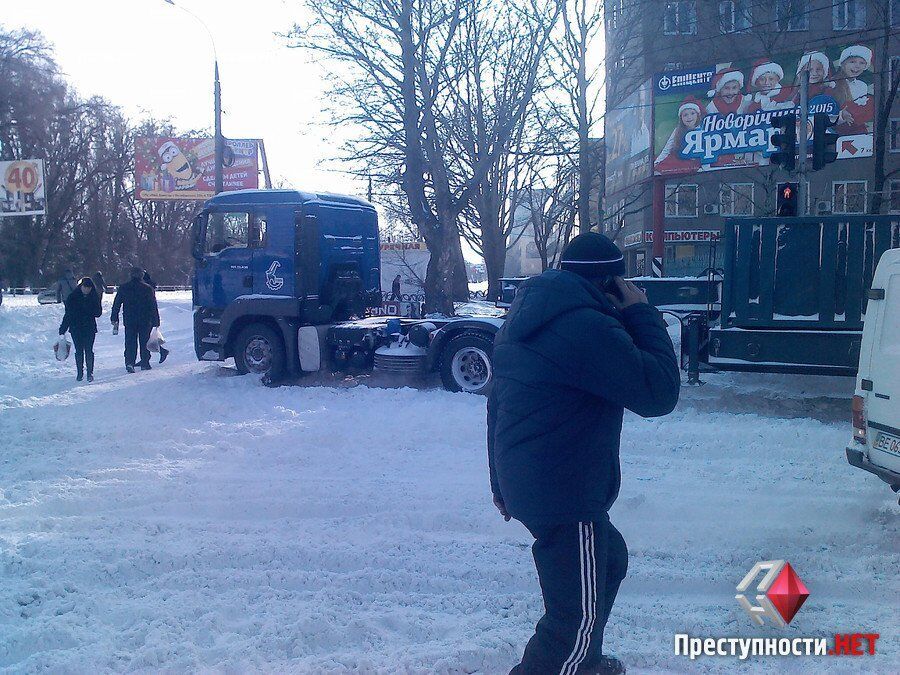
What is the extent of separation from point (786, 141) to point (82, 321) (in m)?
12.0

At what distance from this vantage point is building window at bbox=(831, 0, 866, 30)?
37291 mm

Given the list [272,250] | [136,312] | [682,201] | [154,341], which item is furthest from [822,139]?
[682,201]

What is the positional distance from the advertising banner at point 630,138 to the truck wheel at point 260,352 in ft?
62.2

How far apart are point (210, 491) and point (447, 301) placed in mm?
15809

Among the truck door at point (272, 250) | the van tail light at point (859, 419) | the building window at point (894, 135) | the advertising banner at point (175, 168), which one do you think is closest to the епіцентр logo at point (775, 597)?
the van tail light at point (859, 419)

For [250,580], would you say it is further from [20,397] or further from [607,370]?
[20,397]

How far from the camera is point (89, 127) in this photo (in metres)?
57.6

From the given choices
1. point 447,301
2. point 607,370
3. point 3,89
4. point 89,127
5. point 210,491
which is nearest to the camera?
point 607,370

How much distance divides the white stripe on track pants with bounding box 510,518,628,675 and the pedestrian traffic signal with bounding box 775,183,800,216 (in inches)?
420

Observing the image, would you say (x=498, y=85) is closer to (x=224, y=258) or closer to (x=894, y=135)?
(x=224, y=258)

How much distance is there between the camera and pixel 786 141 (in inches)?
502

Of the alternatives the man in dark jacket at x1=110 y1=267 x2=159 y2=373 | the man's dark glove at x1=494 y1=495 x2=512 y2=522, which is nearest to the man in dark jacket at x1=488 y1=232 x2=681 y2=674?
the man's dark glove at x1=494 y1=495 x2=512 y2=522

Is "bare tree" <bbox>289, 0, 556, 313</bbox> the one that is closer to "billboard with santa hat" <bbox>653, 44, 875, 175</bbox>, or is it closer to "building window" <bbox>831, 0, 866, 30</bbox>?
"billboard with santa hat" <bbox>653, 44, 875, 175</bbox>

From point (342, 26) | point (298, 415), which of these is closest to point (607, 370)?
point (298, 415)
